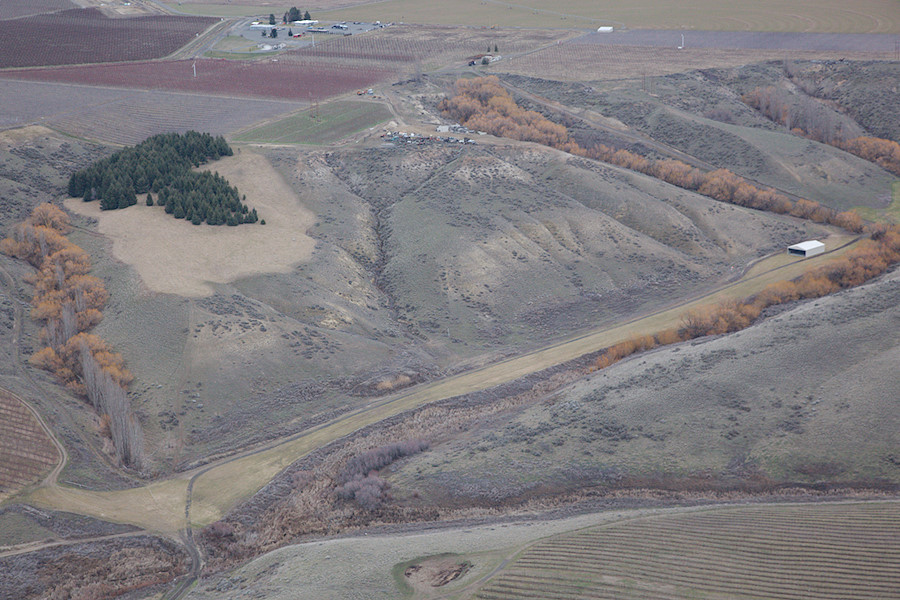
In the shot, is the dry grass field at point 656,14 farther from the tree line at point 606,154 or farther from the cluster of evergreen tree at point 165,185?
the cluster of evergreen tree at point 165,185

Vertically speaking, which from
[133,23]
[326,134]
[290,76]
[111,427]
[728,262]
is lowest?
[111,427]

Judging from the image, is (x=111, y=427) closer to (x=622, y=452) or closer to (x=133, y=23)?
(x=622, y=452)

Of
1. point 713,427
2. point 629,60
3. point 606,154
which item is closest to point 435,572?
point 713,427

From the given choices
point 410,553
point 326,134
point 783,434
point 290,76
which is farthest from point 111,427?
point 290,76

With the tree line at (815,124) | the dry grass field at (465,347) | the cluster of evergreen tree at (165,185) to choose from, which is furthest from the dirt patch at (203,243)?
the tree line at (815,124)

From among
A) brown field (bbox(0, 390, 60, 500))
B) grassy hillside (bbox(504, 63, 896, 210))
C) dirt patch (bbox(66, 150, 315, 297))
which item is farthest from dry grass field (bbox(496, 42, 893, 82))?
brown field (bbox(0, 390, 60, 500))

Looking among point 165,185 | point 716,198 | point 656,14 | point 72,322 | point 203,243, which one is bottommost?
point 72,322

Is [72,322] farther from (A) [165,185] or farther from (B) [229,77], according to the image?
(B) [229,77]

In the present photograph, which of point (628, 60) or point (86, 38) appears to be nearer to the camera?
point (86, 38)
